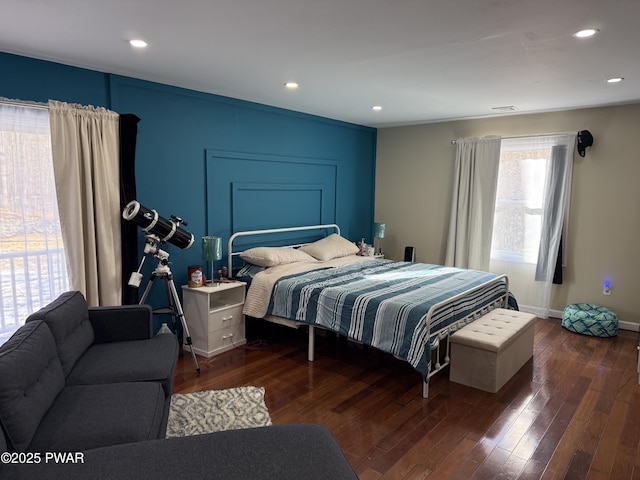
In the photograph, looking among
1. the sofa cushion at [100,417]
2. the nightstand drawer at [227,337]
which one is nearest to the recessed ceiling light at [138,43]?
the sofa cushion at [100,417]

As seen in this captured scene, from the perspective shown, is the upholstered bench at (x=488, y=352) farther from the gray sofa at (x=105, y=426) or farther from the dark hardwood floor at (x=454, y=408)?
the gray sofa at (x=105, y=426)

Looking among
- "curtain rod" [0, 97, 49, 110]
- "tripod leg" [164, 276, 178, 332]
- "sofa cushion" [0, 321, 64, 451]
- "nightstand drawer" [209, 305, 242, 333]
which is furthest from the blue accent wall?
"sofa cushion" [0, 321, 64, 451]

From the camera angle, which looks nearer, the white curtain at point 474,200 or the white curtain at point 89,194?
the white curtain at point 89,194

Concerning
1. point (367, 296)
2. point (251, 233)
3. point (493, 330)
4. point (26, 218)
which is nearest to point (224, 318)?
point (251, 233)

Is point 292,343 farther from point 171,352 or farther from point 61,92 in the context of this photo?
point 61,92

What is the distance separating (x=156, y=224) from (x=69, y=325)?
119 centimetres

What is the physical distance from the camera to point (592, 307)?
502cm

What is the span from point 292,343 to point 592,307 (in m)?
3.37

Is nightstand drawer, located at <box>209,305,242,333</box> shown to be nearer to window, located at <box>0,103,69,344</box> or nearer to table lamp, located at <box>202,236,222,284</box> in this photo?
table lamp, located at <box>202,236,222,284</box>

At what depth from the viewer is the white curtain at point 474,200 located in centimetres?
566

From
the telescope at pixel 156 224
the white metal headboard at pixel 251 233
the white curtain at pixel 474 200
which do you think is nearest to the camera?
the telescope at pixel 156 224

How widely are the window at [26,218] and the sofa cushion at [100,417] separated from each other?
136cm

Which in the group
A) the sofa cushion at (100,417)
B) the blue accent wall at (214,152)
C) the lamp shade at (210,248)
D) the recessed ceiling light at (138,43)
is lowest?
the sofa cushion at (100,417)

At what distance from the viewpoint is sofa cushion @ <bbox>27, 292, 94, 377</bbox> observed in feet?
8.15
